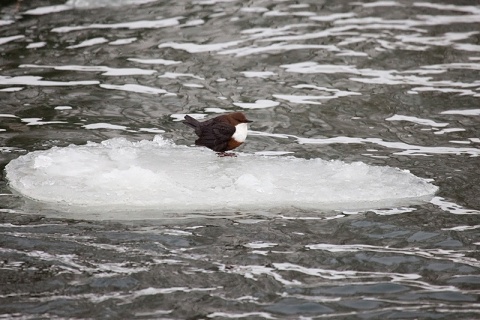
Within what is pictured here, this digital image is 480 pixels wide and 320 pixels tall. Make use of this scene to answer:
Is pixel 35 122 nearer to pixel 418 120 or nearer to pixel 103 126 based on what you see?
pixel 103 126

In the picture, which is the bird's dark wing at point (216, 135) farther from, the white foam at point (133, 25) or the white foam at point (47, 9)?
the white foam at point (47, 9)

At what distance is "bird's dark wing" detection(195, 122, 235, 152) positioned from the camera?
22.2 feet

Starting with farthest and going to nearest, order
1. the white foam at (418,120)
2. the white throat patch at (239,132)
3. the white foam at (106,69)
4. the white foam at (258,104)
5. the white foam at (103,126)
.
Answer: the white foam at (106,69) → the white foam at (258,104) → the white foam at (418,120) → the white foam at (103,126) → the white throat patch at (239,132)

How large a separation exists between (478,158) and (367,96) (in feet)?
6.35

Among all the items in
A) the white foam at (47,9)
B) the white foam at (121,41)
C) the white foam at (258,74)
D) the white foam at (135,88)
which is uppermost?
the white foam at (47,9)

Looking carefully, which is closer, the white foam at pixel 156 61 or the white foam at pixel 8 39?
the white foam at pixel 156 61

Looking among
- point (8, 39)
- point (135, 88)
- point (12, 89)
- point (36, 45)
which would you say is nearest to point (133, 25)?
point (36, 45)

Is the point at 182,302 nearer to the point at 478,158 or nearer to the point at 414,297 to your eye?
the point at 414,297

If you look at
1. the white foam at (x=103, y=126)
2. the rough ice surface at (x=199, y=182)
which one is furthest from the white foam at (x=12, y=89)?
the rough ice surface at (x=199, y=182)

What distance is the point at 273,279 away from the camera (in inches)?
205

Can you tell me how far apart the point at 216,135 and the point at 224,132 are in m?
0.09

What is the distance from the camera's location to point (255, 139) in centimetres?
805

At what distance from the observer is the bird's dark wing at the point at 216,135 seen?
677 cm

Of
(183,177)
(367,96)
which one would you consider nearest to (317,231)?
(183,177)
